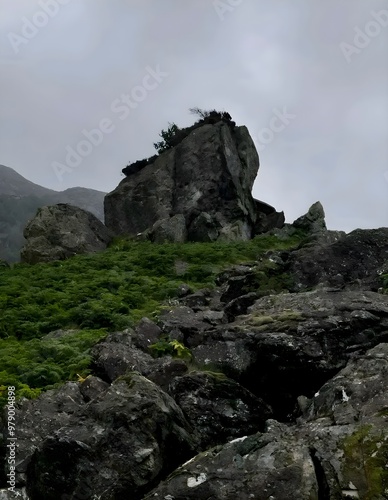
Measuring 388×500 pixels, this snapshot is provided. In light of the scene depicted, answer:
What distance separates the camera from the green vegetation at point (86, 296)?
11805 millimetres

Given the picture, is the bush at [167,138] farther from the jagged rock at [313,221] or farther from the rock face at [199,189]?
the jagged rock at [313,221]

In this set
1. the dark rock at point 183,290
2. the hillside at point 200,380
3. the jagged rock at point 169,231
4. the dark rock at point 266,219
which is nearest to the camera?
the hillside at point 200,380

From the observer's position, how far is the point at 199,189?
3925 cm

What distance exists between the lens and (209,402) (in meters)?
9.02

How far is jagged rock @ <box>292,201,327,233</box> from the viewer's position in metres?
35.8

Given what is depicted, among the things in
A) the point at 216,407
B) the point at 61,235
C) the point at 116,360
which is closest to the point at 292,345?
the point at 216,407

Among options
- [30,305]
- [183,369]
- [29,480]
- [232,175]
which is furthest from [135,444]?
[232,175]

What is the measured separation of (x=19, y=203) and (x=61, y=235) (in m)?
81.9

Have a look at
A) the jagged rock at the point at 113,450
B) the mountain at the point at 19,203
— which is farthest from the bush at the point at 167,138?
the jagged rock at the point at 113,450

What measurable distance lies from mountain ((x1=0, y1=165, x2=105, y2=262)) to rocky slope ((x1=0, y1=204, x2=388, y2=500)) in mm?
51629

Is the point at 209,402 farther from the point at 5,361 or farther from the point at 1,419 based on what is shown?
the point at 5,361

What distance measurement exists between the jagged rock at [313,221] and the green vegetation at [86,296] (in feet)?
19.8

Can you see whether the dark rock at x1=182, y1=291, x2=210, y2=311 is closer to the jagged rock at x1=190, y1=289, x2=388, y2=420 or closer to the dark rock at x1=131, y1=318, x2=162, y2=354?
the dark rock at x1=131, y1=318, x2=162, y2=354

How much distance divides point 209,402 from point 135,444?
1.94 m
